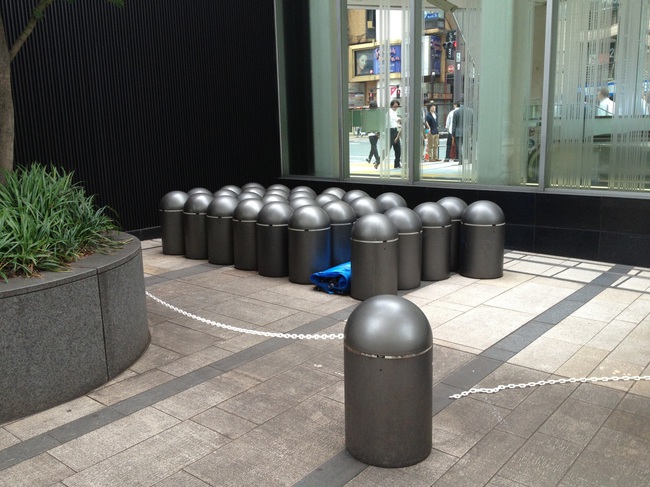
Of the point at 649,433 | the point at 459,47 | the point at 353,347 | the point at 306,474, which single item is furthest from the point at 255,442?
the point at 459,47

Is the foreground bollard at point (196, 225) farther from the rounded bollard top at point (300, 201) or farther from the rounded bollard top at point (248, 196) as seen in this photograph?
the rounded bollard top at point (300, 201)

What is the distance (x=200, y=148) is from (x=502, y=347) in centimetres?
867

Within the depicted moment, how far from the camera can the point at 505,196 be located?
10797 millimetres

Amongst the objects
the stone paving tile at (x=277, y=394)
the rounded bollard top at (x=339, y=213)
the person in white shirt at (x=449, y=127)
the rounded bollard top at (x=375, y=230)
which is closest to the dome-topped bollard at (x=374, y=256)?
the rounded bollard top at (x=375, y=230)

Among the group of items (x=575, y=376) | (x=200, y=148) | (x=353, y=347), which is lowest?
(x=575, y=376)

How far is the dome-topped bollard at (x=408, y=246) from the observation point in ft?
26.6

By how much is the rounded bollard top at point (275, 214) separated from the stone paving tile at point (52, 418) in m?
4.28

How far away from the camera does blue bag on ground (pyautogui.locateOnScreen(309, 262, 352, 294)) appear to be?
26.4 ft

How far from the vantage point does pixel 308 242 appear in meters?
8.51

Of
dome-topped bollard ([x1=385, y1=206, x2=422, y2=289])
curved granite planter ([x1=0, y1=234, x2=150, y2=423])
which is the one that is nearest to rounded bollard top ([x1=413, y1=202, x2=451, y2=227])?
dome-topped bollard ([x1=385, y1=206, x2=422, y2=289])

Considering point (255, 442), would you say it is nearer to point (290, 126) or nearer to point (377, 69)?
point (377, 69)

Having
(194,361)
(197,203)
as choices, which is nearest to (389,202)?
(197,203)

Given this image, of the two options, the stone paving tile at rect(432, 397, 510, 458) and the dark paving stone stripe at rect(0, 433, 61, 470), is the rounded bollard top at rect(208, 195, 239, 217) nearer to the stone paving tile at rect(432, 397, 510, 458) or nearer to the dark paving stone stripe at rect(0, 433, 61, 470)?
the dark paving stone stripe at rect(0, 433, 61, 470)

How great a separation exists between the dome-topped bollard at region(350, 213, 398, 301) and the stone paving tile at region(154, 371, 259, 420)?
8.47ft
